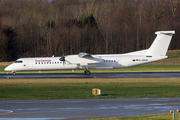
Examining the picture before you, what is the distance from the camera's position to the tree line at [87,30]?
7103 cm

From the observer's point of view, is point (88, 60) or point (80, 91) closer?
point (80, 91)

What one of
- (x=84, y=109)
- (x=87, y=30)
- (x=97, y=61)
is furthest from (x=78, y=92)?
(x=87, y=30)

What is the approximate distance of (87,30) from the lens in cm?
7588

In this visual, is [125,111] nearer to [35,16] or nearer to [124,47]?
[124,47]

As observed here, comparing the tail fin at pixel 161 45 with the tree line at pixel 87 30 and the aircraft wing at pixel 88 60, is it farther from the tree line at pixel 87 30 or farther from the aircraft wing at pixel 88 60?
the tree line at pixel 87 30

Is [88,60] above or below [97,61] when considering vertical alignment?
above

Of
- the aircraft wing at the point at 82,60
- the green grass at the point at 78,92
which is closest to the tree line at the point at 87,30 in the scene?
the aircraft wing at the point at 82,60

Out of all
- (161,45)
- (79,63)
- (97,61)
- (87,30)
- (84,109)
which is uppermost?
(87,30)

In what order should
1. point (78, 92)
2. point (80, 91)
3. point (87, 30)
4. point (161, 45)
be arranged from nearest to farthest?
point (78, 92) → point (80, 91) → point (161, 45) → point (87, 30)

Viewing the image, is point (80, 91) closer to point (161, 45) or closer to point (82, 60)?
point (82, 60)

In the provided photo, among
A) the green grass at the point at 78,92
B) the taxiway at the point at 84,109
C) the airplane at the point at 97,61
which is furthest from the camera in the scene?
the airplane at the point at 97,61

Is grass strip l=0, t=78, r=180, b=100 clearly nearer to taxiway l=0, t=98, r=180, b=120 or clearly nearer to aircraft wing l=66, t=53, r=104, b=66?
taxiway l=0, t=98, r=180, b=120

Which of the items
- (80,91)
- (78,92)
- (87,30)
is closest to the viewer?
(78,92)

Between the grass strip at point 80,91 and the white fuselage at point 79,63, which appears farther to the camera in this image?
the white fuselage at point 79,63
